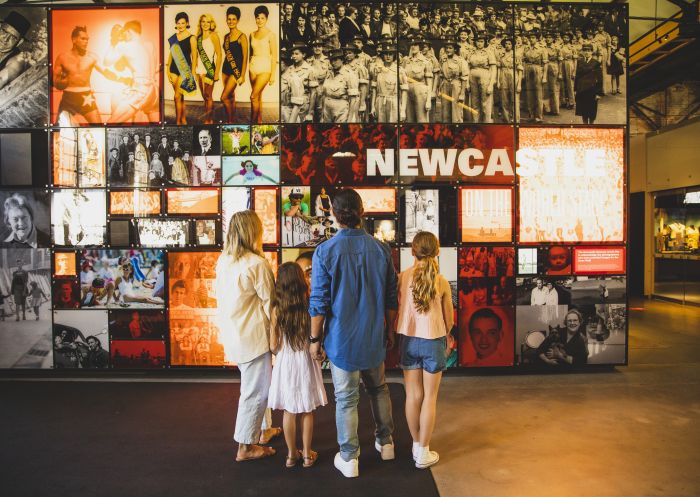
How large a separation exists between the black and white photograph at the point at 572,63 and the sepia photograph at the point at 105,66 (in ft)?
15.8

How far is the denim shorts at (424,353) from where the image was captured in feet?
11.4

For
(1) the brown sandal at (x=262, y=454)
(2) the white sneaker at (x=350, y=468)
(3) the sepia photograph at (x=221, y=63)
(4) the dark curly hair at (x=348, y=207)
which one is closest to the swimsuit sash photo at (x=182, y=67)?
(3) the sepia photograph at (x=221, y=63)

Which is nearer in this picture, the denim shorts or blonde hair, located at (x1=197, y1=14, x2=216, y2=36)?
the denim shorts

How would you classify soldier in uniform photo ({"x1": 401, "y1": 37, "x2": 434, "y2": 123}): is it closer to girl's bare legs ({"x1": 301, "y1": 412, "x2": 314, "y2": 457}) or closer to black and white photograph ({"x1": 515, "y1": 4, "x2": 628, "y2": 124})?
black and white photograph ({"x1": 515, "y1": 4, "x2": 628, "y2": 124})

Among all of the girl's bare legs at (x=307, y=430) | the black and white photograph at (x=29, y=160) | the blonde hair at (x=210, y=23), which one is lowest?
the girl's bare legs at (x=307, y=430)

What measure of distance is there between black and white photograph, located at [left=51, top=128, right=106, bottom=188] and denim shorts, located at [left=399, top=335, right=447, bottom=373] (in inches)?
185

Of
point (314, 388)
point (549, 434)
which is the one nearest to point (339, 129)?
point (314, 388)

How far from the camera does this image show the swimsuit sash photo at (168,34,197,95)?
5867 mm

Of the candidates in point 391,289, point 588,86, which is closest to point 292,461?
point 391,289

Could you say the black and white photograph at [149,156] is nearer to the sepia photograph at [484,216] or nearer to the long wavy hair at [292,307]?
the long wavy hair at [292,307]

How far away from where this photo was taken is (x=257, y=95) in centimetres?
586

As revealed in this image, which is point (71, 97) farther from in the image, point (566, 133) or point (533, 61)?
point (566, 133)

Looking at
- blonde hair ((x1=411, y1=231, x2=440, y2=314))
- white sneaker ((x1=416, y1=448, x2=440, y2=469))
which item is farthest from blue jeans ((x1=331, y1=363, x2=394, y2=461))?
blonde hair ((x1=411, y1=231, x2=440, y2=314))

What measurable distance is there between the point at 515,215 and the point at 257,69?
12.6ft
